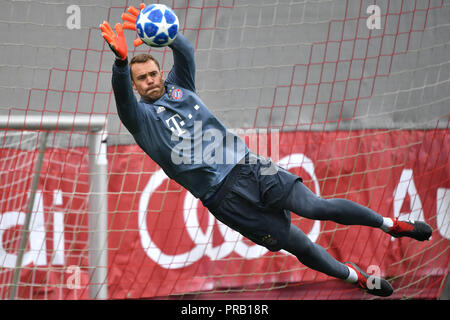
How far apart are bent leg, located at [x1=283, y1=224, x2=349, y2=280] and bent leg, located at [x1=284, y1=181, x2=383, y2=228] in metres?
0.23

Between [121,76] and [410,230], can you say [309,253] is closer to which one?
[410,230]

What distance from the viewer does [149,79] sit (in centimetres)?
357

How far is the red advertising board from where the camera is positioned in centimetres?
563

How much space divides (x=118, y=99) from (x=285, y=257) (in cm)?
324

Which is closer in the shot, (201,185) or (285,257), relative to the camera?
(201,185)

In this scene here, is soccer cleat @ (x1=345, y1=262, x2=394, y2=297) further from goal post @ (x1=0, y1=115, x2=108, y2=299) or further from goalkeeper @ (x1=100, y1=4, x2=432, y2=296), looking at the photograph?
goal post @ (x1=0, y1=115, x2=108, y2=299)

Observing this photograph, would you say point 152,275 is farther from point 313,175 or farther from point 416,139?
point 416,139

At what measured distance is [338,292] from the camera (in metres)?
6.21

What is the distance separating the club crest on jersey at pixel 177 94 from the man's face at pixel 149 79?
0.06 metres

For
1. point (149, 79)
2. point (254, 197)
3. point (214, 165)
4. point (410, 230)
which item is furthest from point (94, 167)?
point (410, 230)

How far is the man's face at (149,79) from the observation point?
140 inches

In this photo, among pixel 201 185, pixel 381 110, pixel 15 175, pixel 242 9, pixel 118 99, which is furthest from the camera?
pixel 381 110

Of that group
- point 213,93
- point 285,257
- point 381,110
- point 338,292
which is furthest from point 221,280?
point 381,110

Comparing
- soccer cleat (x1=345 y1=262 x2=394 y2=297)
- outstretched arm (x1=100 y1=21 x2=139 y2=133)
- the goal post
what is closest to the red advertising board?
the goal post
